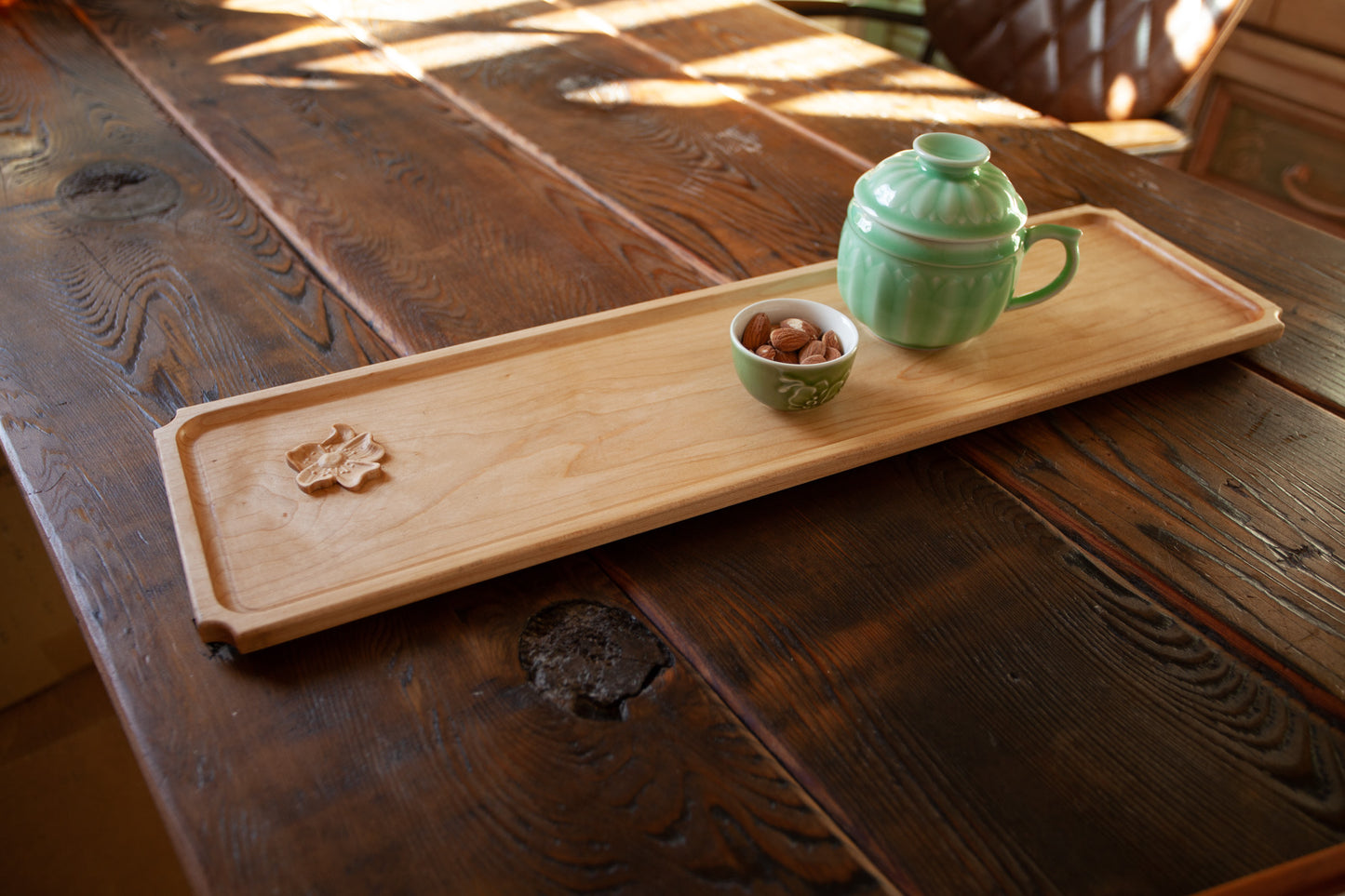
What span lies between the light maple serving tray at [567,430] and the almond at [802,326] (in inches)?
2.2

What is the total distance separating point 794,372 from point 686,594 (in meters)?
0.18

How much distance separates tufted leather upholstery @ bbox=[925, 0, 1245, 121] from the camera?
5.22ft

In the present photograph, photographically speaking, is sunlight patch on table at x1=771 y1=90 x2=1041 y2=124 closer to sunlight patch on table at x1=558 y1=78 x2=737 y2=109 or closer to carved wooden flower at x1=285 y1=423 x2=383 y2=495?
sunlight patch on table at x1=558 y1=78 x2=737 y2=109

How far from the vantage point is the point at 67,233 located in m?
0.98

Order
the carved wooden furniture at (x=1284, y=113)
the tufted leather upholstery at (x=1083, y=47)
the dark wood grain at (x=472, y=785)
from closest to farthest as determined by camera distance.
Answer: the dark wood grain at (x=472, y=785) < the tufted leather upholstery at (x=1083, y=47) < the carved wooden furniture at (x=1284, y=113)

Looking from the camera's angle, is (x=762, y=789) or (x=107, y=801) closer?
(x=762, y=789)

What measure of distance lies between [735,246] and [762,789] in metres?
0.62

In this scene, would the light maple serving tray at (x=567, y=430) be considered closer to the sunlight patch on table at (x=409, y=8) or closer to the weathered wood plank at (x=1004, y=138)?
the weathered wood plank at (x=1004, y=138)

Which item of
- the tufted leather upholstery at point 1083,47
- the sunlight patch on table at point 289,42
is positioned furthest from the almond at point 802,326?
the tufted leather upholstery at point 1083,47

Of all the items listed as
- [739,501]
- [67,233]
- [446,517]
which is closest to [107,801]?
[67,233]

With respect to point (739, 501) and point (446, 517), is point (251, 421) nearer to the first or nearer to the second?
point (446, 517)

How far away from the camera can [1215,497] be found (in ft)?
2.35

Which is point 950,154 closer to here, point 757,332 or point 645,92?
point 757,332

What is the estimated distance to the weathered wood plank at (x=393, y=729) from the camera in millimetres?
479
